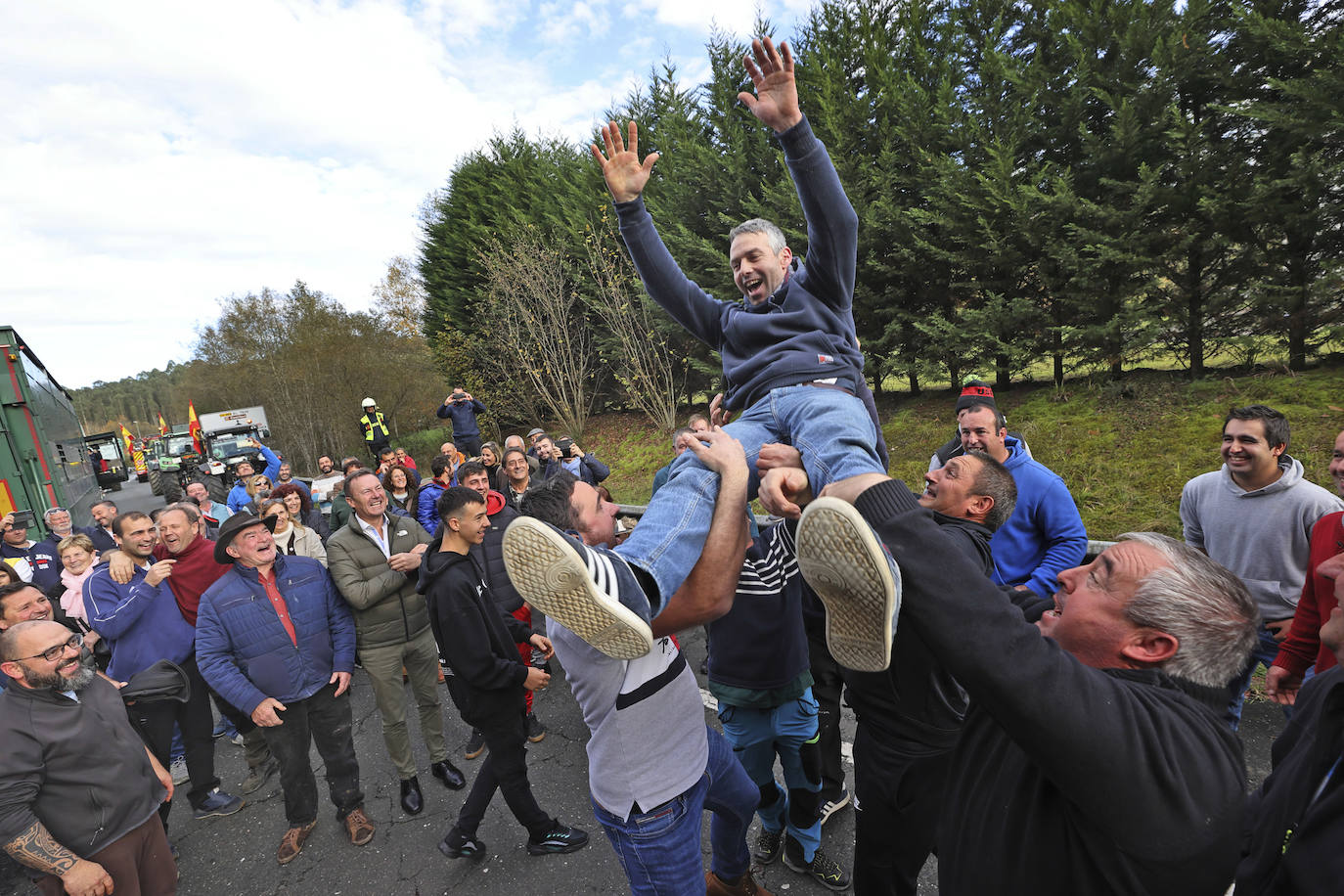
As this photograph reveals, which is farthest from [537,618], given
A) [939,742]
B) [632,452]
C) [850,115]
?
[850,115]

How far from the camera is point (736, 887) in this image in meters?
2.51

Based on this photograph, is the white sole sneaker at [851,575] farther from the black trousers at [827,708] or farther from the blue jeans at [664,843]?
the black trousers at [827,708]

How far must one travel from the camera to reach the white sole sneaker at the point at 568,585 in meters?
1.37

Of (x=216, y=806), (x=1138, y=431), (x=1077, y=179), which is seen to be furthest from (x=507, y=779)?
(x=1077, y=179)

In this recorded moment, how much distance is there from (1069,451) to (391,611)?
24.6 feet

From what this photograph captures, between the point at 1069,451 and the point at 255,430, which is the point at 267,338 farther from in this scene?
the point at 1069,451

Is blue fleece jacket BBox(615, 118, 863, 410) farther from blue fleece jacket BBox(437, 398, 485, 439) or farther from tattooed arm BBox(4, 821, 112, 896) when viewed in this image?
blue fleece jacket BBox(437, 398, 485, 439)

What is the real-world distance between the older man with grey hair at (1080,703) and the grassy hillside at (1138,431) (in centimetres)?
531

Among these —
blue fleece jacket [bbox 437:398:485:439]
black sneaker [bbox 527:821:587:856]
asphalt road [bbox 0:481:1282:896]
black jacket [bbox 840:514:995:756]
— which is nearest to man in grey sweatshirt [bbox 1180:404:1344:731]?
asphalt road [bbox 0:481:1282:896]

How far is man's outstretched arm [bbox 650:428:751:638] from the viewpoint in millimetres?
1721

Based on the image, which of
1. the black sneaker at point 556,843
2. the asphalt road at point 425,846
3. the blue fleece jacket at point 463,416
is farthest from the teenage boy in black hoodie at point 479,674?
the blue fleece jacket at point 463,416

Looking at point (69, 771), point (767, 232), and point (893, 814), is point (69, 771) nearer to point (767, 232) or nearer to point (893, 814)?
point (893, 814)

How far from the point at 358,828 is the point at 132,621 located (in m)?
2.06

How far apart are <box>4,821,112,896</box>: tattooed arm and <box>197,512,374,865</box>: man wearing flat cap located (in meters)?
0.87
